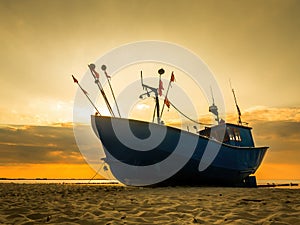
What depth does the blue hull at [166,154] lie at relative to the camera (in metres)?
15.5

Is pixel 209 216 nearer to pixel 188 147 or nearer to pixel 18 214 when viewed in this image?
pixel 18 214

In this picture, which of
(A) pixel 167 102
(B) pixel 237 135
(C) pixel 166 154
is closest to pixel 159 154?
(C) pixel 166 154

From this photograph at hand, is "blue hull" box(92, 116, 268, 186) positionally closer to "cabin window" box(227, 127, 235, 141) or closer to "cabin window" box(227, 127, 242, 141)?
"cabin window" box(227, 127, 235, 141)


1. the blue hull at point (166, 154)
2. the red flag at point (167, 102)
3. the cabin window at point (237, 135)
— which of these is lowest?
the blue hull at point (166, 154)

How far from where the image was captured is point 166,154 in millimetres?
15750

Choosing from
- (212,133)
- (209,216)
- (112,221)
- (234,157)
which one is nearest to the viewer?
(112,221)

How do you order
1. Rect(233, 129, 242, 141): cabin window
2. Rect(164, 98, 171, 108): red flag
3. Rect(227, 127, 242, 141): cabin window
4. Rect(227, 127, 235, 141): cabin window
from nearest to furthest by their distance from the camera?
Rect(164, 98, 171, 108): red flag → Rect(227, 127, 235, 141): cabin window → Rect(227, 127, 242, 141): cabin window → Rect(233, 129, 242, 141): cabin window

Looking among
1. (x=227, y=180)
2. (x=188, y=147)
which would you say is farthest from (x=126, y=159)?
(x=227, y=180)

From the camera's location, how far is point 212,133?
22859mm

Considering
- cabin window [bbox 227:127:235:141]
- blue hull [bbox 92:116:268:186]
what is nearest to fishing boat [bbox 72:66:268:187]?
blue hull [bbox 92:116:268:186]

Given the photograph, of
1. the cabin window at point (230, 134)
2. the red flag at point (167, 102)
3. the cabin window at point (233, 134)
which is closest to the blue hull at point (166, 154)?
the cabin window at point (230, 134)

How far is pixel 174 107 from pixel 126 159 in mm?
6765

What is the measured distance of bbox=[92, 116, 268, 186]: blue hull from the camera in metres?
15.5

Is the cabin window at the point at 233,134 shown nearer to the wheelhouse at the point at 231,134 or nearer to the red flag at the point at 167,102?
the wheelhouse at the point at 231,134
